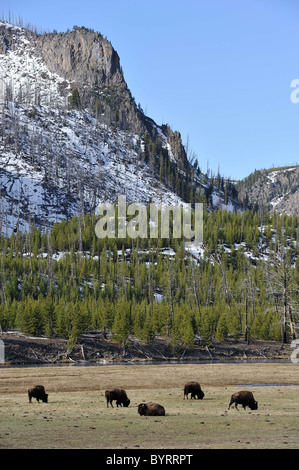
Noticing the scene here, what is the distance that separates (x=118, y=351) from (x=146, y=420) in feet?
249

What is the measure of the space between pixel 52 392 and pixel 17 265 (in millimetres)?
118784

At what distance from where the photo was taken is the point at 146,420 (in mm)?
24328

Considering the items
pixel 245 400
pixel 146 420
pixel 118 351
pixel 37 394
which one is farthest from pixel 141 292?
pixel 146 420

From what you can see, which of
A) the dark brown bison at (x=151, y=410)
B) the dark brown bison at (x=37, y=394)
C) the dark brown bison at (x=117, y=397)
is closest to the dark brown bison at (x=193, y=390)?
the dark brown bison at (x=117, y=397)

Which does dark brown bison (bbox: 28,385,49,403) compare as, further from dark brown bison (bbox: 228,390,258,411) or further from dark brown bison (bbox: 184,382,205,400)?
dark brown bison (bbox: 228,390,258,411)

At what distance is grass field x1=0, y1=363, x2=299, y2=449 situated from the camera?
736 inches

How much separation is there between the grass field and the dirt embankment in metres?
47.9

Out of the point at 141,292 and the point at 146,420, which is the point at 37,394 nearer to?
the point at 146,420

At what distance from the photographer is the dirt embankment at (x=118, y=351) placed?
295 feet

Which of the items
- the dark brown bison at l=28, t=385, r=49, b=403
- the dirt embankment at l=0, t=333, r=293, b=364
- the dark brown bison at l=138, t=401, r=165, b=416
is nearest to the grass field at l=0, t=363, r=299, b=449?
the dark brown bison at l=138, t=401, r=165, b=416

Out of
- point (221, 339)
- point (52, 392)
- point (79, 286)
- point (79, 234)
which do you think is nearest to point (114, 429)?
point (52, 392)

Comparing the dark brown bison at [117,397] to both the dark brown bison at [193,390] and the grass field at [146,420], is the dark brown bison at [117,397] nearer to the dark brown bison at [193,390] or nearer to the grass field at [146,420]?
the grass field at [146,420]
